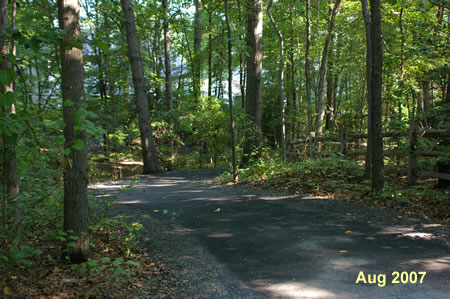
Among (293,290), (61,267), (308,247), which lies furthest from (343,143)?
(61,267)

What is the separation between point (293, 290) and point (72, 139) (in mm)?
3223

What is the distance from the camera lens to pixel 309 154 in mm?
15164

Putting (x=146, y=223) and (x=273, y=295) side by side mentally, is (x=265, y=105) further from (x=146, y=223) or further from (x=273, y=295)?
(x=273, y=295)

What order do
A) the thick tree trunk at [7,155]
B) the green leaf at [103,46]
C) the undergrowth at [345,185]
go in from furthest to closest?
the undergrowth at [345,185] < the thick tree trunk at [7,155] < the green leaf at [103,46]

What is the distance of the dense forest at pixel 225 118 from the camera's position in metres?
3.50

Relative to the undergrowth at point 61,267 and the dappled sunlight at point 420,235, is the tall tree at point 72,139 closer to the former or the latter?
Result: the undergrowth at point 61,267

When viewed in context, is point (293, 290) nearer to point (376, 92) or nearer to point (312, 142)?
point (376, 92)

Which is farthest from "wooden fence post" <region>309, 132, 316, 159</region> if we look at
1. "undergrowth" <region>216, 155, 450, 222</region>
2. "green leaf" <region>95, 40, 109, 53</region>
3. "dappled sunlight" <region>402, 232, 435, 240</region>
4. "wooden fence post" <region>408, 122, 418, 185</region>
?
"green leaf" <region>95, 40, 109, 53</region>

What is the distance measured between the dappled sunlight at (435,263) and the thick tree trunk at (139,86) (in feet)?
45.2

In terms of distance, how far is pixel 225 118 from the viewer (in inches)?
738

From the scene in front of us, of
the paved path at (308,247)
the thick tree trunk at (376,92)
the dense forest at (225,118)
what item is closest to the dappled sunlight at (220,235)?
the paved path at (308,247)

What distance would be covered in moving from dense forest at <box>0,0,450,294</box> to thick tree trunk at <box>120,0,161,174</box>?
6cm

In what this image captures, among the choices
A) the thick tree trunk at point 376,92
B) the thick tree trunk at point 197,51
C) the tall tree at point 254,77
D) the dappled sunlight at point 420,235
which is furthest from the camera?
the thick tree trunk at point 197,51

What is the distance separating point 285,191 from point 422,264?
16.1 ft
